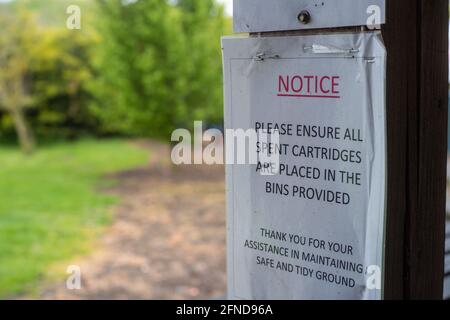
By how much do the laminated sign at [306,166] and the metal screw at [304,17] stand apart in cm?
5

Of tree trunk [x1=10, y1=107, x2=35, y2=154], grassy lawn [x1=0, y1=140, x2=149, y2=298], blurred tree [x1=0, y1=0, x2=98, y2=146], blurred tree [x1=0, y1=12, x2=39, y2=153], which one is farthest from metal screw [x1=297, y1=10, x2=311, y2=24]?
tree trunk [x1=10, y1=107, x2=35, y2=154]

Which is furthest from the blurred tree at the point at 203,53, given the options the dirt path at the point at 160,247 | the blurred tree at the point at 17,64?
the blurred tree at the point at 17,64

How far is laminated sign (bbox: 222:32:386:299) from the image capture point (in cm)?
156

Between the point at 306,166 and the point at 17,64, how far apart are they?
17416mm

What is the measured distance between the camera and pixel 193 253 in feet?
25.2

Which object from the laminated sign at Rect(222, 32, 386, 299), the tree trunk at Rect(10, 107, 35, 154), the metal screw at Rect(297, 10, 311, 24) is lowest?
the tree trunk at Rect(10, 107, 35, 154)

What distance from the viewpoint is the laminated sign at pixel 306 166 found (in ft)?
5.12

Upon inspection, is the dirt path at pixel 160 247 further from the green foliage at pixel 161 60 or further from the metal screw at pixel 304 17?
the metal screw at pixel 304 17

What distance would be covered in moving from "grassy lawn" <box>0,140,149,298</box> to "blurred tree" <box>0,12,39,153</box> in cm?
135

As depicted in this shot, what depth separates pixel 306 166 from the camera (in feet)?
5.57

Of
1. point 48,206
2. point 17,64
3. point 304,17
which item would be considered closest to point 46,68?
point 17,64

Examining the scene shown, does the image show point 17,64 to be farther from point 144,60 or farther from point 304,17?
point 304,17

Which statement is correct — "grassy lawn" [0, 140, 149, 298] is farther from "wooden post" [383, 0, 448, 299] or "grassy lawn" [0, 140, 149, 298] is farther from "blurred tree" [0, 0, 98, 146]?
"wooden post" [383, 0, 448, 299]
